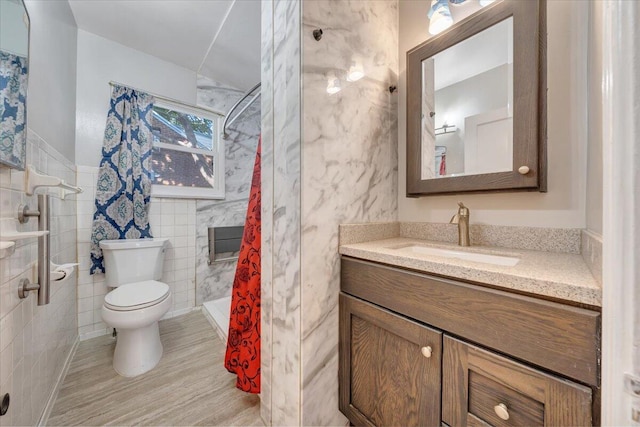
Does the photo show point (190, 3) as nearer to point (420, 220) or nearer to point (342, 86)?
point (342, 86)

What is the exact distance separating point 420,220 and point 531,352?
79 cm

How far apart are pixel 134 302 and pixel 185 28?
2085 millimetres

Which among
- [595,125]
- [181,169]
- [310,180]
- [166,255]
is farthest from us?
[181,169]

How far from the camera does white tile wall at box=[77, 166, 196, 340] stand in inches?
76.0

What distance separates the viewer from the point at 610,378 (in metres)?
0.37

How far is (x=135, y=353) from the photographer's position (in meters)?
1.55

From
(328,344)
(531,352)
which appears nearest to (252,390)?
(328,344)

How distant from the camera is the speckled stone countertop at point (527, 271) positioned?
1.69 ft

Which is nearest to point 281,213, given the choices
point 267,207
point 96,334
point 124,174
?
point 267,207

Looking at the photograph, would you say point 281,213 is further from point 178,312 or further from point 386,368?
point 178,312

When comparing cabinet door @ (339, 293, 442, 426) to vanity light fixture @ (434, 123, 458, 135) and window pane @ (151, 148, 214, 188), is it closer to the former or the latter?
vanity light fixture @ (434, 123, 458, 135)

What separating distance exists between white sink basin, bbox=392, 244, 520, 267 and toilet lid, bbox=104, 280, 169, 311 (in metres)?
1.59

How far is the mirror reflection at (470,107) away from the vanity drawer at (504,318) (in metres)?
0.62

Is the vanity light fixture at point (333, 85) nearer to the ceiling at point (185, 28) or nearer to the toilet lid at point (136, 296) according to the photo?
the ceiling at point (185, 28)
